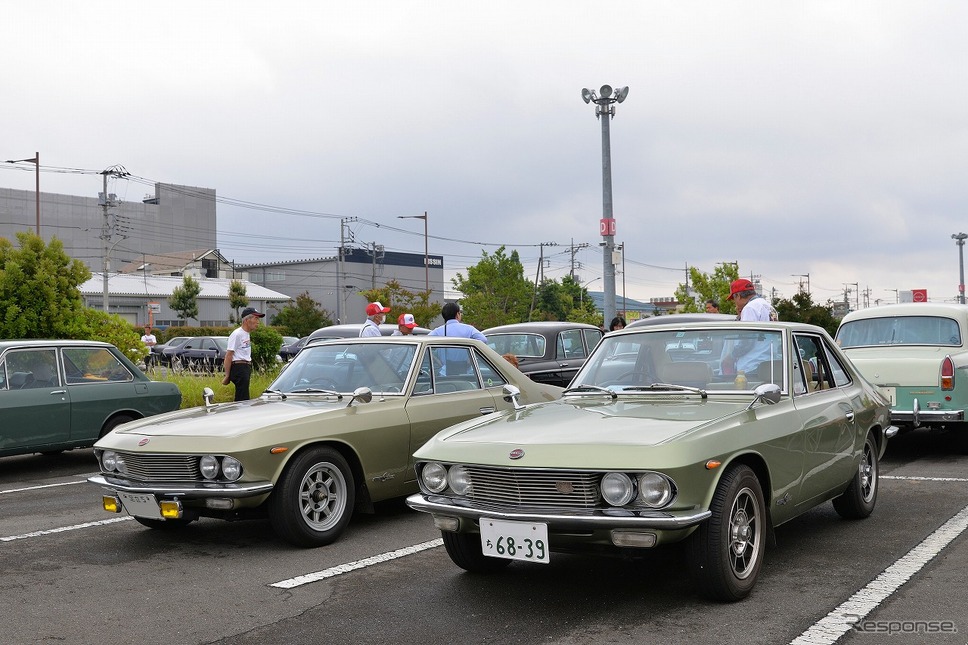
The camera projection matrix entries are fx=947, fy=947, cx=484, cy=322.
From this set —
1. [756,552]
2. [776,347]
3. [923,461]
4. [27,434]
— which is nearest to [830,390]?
[776,347]

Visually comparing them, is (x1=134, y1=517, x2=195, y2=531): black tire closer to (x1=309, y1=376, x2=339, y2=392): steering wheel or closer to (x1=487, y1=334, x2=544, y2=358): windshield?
(x1=309, y1=376, x2=339, y2=392): steering wheel

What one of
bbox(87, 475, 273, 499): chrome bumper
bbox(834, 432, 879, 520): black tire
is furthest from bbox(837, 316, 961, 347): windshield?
bbox(87, 475, 273, 499): chrome bumper

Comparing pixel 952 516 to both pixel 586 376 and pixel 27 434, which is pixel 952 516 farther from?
pixel 27 434

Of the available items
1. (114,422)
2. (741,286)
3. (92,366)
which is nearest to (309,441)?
(741,286)

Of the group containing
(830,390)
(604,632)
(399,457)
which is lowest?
(604,632)

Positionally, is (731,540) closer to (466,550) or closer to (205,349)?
(466,550)

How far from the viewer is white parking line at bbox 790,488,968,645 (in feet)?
14.2

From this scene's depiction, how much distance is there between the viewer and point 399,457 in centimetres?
698

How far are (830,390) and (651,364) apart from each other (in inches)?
53.5

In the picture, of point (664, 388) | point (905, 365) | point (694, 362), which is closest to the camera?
point (664, 388)

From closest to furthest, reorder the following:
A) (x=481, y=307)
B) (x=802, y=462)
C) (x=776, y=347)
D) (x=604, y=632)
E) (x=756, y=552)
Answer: (x=604, y=632)
(x=756, y=552)
(x=802, y=462)
(x=776, y=347)
(x=481, y=307)

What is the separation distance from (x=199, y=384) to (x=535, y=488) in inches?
540

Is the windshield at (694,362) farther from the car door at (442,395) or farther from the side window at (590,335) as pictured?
the side window at (590,335)

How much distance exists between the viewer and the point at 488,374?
8117mm
